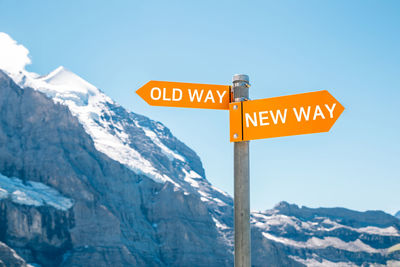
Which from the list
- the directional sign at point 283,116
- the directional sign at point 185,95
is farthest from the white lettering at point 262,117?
the directional sign at point 185,95

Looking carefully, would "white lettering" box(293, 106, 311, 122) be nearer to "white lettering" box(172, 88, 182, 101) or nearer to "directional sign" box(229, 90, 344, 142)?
"directional sign" box(229, 90, 344, 142)

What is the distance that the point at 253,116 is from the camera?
18.9ft

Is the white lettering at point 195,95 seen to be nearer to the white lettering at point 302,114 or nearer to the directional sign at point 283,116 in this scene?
the directional sign at point 283,116

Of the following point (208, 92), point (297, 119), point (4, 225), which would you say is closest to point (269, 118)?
point (297, 119)

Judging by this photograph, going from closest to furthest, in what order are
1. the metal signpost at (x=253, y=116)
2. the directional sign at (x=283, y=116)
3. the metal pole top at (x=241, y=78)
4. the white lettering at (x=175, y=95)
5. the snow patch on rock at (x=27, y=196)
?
the metal signpost at (x=253, y=116), the directional sign at (x=283, y=116), the metal pole top at (x=241, y=78), the white lettering at (x=175, y=95), the snow patch on rock at (x=27, y=196)

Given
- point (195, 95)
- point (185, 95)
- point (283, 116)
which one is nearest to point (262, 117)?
point (283, 116)

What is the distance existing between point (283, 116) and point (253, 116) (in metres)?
0.34

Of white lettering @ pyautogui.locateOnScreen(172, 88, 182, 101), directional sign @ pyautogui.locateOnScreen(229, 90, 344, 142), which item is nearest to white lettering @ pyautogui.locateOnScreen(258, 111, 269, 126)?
directional sign @ pyautogui.locateOnScreen(229, 90, 344, 142)

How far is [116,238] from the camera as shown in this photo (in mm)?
194625

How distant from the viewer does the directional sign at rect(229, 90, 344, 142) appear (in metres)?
5.65

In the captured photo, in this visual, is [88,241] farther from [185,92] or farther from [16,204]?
[185,92]

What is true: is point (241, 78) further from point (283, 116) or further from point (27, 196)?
point (27, 196)

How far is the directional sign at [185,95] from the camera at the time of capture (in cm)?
611

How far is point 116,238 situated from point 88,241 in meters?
10.4
